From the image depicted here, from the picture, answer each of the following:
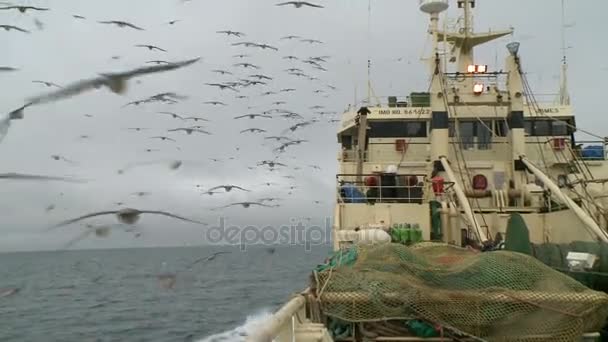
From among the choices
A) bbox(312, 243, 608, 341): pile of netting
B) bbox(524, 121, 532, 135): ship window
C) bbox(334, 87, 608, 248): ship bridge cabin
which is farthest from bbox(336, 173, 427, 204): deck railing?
bbox(312, 243, 608, 341): pile of netting

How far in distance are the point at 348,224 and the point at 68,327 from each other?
18125 mm

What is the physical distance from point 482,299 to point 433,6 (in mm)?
16454

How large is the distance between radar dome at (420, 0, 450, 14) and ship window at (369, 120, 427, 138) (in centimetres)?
435

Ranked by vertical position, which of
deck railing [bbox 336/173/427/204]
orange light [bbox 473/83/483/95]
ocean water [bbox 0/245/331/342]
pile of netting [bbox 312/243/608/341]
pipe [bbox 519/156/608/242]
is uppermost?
orange light [bbox 473/83/483/95]

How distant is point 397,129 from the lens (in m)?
20.3

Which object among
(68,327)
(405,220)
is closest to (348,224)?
(405,220)

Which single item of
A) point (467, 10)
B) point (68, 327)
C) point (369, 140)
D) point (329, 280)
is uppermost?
point (467, 10)

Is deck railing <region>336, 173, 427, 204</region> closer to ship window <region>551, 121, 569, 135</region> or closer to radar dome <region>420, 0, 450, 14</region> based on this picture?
ship window <region>551, 121, 569, 135</region>

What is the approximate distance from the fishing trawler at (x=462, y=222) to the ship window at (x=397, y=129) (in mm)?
38

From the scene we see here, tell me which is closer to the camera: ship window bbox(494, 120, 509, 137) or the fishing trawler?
the fishing trawler

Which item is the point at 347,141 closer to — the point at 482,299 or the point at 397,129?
the point at 397,129

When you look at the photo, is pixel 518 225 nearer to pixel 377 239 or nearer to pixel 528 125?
pixel 377 239

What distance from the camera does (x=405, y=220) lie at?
51.1 feet

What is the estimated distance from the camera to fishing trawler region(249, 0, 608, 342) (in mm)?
7027
